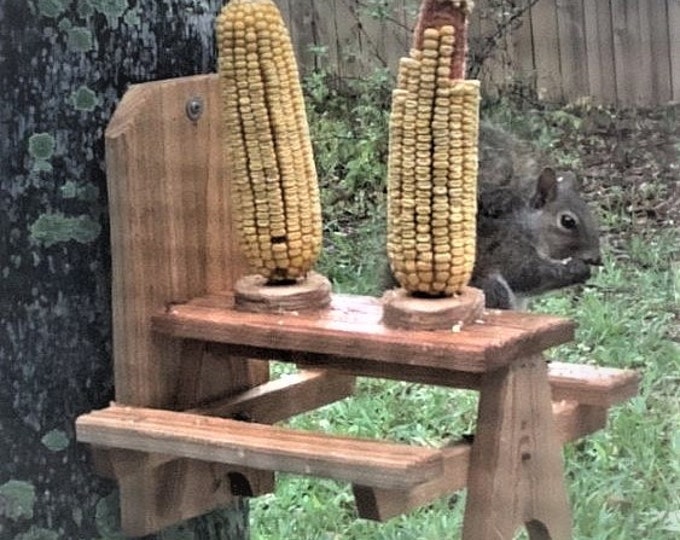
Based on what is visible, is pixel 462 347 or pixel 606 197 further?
pixel 606 197

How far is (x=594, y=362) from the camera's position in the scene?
1.12 m

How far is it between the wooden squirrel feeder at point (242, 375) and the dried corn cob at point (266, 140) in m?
0.04

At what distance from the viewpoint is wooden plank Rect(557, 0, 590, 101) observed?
1034 millimetres

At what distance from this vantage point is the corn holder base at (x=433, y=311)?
0.89 metres

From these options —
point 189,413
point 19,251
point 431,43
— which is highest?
point 431,43

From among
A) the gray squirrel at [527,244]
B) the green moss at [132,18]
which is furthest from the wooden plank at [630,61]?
the green moss at [132,18]

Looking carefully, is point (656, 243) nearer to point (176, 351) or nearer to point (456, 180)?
point (456, 180)

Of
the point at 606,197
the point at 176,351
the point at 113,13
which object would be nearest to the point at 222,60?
the point at 113,13

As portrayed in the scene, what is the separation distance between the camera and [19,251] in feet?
3.37

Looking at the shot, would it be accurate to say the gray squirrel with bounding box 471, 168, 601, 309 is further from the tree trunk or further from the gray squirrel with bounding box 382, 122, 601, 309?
the tree trunk

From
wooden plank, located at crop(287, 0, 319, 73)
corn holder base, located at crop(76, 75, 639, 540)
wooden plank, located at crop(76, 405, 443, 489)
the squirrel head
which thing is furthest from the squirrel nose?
→ wooden plank, located at crop(76, 405, 443, 489)

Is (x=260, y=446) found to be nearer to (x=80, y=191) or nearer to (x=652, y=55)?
(x=80, y=191)

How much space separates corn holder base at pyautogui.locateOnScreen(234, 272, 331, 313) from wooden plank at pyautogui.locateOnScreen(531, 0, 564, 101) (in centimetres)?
22

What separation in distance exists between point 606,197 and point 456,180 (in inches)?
9.4
